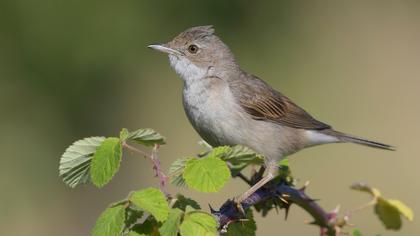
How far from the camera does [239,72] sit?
17.4 ft

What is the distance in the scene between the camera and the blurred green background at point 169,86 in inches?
346

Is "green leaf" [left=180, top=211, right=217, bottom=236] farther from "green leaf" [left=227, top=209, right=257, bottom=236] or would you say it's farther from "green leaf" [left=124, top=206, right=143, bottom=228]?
"green leaf" [left=227, top=209, right=257, bottom=236]

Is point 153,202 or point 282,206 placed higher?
point 153,202

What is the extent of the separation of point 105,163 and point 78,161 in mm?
145

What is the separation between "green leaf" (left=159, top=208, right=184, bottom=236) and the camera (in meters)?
2.06

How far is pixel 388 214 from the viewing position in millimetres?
2584

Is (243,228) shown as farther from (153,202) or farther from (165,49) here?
(165,49)

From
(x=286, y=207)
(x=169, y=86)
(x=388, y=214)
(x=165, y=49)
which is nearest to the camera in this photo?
(x=388, y=214)

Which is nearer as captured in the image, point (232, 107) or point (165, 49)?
point (232, 107)

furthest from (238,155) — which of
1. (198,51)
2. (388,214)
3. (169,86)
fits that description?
(169,86)

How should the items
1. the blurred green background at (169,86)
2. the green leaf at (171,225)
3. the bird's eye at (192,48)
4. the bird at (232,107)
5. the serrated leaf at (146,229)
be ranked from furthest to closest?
the blurred green background at (169,86)
the bird's eye at (192,48)
the bird at (232,107)
the serrated leaf at (146,229)
the green leaf at (171,225)

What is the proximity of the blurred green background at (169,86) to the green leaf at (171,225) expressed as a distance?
22.3ft

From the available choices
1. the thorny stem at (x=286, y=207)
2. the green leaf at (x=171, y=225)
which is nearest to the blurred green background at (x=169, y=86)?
the thorny stem at (x=286, y=207)

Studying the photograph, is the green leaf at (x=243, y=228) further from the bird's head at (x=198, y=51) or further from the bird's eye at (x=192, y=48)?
the bird's eye at (x=192, y=48)
